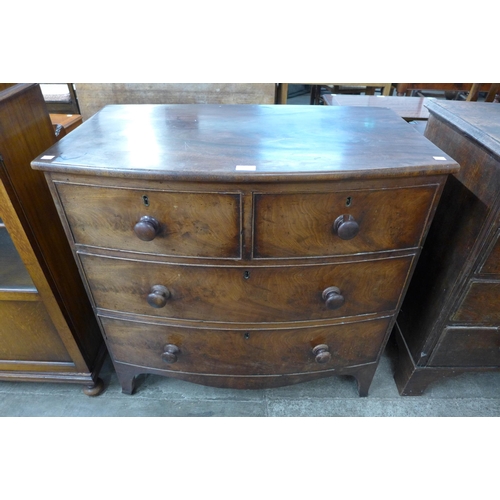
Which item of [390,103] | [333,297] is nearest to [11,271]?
[333,297]

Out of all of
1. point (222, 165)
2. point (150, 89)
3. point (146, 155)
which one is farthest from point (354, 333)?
point (150, 89)

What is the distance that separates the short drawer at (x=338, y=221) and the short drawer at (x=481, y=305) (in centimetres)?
31

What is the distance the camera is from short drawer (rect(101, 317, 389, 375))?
1.08 meters

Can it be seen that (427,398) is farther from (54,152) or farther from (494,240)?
(54,152)

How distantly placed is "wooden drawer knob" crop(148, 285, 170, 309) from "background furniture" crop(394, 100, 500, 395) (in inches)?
34.0

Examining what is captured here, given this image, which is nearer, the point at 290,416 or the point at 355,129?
the point at 355,129

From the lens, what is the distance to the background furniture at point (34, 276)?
0.92 m

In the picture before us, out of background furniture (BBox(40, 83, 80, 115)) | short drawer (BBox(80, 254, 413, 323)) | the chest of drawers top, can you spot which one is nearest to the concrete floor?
short drawer (BBox(80, 254, 413, 323))

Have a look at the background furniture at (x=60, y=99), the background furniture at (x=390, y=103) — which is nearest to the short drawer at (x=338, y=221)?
the background furniture at (x=390, y=103)

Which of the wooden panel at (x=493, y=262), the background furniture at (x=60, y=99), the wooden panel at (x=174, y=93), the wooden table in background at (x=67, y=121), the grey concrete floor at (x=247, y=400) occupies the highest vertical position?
the wooden panel at (x=174, y=93)

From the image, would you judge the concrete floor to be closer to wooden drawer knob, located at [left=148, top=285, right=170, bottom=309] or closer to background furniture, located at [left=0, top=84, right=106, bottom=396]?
background furniture, located at [left=0, top=84, right=106, bottom=396]

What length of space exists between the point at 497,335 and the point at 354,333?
50 cm

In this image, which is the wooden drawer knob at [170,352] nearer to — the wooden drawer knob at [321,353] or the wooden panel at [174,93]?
the wooden drawer knob at [321,353]

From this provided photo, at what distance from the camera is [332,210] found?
2.72 ft
